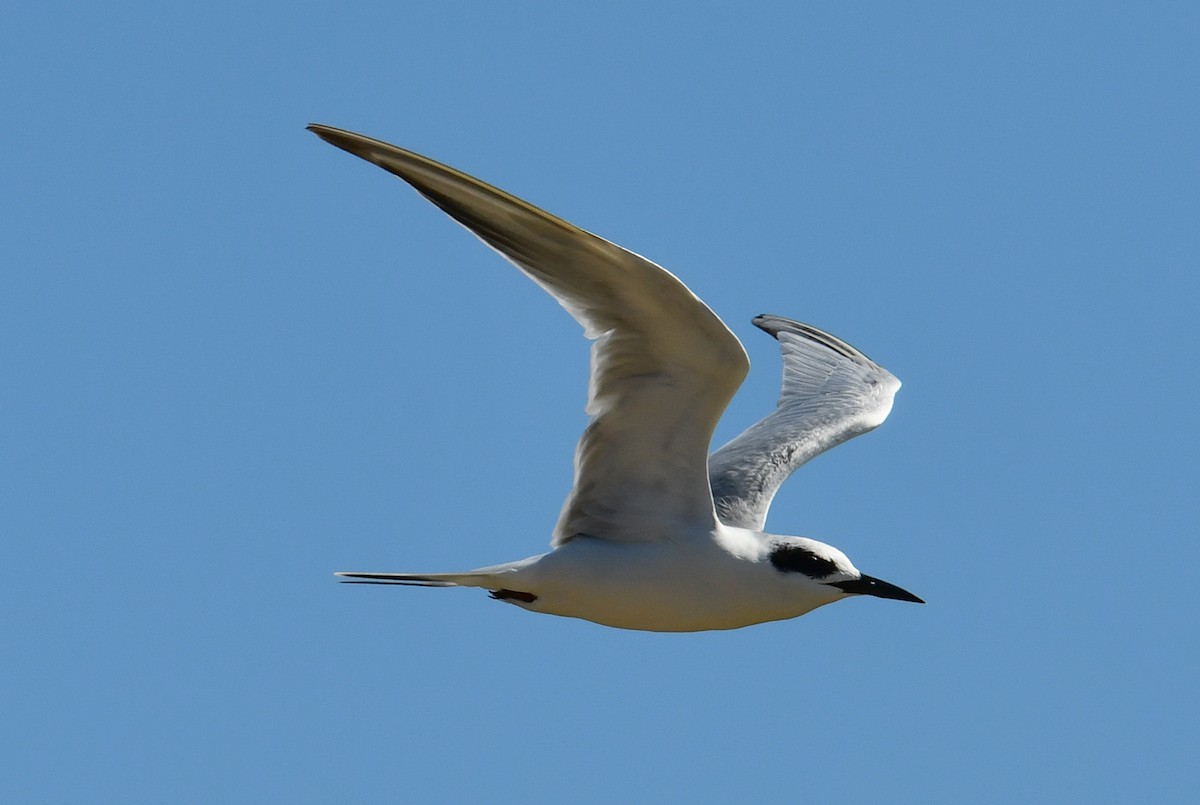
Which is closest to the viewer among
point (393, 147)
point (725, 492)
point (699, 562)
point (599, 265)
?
point (393, 147)

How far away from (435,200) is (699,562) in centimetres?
269

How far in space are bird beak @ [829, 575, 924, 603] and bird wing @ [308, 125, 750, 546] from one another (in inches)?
38.3

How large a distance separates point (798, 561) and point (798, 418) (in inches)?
125

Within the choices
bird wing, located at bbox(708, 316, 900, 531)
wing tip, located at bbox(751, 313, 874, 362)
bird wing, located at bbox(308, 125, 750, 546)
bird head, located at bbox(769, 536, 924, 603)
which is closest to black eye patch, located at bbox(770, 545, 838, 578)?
bird head, located at bbox(769, 536, 924, 603)

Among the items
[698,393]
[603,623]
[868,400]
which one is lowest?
[603,623]

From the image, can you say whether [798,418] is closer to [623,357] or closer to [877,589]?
[877,589]

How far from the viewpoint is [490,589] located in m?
8.41

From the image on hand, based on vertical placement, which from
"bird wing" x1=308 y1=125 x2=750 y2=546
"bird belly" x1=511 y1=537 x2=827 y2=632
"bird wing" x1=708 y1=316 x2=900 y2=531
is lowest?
"bird belly" x1=511 y1=537 x2=827 y2=632

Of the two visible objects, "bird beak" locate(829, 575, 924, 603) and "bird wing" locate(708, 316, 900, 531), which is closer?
"bird beak" locate(829, 575, 924, 603)

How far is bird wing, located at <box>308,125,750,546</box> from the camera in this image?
6.84 metres

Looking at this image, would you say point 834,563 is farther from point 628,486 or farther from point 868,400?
point 868,400

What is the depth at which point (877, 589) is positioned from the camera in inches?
349

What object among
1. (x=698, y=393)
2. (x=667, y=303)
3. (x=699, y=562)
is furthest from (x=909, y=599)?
(x=667, y=303)

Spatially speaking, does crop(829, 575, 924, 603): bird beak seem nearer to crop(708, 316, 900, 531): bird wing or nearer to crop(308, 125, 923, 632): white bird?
crop(308, 125, 923, 632): white bird
